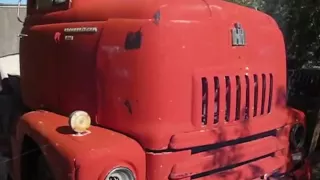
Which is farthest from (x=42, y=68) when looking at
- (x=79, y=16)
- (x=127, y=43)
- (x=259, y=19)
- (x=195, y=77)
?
(x=259, y=19)

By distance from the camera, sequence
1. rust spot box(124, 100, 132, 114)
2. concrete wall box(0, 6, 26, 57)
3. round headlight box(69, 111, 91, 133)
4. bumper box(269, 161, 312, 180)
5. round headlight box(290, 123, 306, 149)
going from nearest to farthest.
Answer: round headlight box(69, 111, 91, 133) → rust spot box(124, 100, 132, 114) → bumper box(269, 161, 312, 180) → round headlight box(290, 123, 306, 149) → concrete wall box(0, 6, 26, 57)

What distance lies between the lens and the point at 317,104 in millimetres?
7090

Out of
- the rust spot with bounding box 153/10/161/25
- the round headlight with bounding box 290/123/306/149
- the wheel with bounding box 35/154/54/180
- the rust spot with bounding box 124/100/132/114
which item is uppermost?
the rust spot with bounding box 153/10/161/25

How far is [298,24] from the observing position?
283 inches

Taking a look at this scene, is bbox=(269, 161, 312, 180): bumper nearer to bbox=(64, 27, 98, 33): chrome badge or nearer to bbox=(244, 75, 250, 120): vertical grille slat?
bbox=(244, 75, 250, 120): vertical grille slat

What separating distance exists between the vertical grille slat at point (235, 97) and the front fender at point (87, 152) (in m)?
0.61

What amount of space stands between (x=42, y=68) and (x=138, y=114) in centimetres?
138

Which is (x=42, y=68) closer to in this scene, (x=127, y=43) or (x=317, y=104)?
(x=127, y=43)

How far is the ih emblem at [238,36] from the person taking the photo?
3795mm

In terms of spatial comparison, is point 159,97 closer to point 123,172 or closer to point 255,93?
point 123,172

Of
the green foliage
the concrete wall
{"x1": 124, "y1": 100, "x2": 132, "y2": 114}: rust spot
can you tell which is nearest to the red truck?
{"x1": 124, "y1": 100, "x2": 132, "y2": 114}: rust spot

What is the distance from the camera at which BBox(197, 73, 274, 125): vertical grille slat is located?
360 centimetres

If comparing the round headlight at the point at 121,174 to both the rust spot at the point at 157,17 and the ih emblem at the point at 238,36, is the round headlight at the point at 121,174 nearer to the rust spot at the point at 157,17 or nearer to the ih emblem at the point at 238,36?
the rust spot at the point at 157,17

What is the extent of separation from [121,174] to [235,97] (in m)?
1.04
